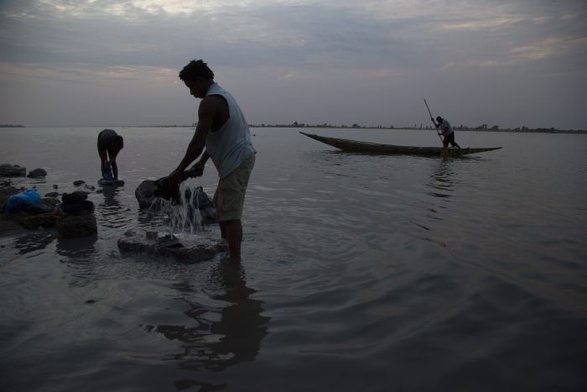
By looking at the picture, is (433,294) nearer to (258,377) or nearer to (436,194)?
(258,377)

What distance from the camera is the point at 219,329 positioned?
8.79ft

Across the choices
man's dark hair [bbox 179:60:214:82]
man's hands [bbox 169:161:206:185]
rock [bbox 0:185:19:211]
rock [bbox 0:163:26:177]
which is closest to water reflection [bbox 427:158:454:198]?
man's hands [bbox 169:161:206:185]

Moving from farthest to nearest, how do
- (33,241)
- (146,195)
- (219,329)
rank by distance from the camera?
1. (146,195)
2. (33,241)
3. (219,329)

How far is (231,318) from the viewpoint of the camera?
2.86 meters

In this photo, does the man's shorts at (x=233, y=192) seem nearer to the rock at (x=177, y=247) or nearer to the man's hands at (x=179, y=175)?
the man's hands at (x=179, y=175)

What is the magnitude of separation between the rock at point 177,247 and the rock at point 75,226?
2.88 feet

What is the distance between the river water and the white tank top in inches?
42.0

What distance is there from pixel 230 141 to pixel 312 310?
1868mm

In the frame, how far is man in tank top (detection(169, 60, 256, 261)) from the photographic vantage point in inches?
144

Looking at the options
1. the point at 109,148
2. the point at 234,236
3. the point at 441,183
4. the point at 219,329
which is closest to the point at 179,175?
the point at 234,236

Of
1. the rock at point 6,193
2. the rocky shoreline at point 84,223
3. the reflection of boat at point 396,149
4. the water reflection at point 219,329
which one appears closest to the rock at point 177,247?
the rocky shoreline at point 84,223

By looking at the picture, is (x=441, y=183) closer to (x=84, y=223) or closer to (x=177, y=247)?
(x=177, y=247)

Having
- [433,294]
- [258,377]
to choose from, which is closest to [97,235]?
[258,377]

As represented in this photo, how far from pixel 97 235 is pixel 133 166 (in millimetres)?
9655
